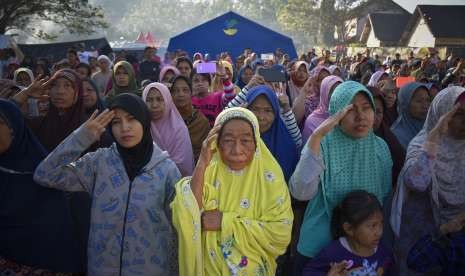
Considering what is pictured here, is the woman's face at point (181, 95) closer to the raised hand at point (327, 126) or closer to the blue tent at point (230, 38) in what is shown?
the raised hand at point (327, 126)

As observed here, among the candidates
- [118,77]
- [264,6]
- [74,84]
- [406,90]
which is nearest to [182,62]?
[118,77]

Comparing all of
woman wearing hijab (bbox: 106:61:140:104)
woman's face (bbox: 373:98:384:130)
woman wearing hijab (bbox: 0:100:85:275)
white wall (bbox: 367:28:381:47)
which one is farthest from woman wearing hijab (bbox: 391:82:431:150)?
white wall (bbox: 367:28:381:47)

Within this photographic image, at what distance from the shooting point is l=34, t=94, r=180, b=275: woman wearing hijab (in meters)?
2.09

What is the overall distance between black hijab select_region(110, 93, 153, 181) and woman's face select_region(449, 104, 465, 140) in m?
1.81

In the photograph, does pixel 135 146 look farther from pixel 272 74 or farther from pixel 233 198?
pixel 272 74

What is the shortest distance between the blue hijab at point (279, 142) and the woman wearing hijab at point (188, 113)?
1004 mm

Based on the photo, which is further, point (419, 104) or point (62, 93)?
point (419, 104)

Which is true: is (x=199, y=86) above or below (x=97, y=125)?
above

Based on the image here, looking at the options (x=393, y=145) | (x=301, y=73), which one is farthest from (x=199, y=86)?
(x=393, y=145)

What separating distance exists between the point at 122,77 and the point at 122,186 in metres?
3.19

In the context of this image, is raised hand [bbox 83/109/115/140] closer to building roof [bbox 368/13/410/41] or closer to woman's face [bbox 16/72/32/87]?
woman's face [bbox 16/72/32/87]

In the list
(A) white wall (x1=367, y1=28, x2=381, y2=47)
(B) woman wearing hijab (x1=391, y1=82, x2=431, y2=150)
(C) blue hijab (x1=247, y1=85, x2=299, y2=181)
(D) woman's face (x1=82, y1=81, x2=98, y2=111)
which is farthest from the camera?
(A) white wall (x1=367, y1=28, x2=381, y2=47)

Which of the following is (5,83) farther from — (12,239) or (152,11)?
(152,11)

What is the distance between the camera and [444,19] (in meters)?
27.0
